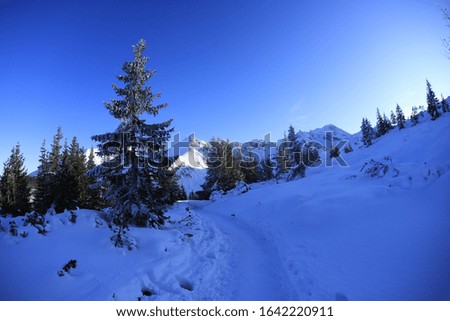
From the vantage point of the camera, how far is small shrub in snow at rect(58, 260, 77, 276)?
20.1 feet

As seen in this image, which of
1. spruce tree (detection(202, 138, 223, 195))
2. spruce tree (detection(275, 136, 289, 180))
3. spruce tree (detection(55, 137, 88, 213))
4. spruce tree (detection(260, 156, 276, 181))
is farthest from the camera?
spruce tree (detection(260, 156, 276, 181))

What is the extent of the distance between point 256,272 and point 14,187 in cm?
3633

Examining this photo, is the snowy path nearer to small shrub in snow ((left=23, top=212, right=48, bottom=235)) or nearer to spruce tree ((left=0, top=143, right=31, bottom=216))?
small shrub in snow ((left=23, top=212, right=48, bottom=235))

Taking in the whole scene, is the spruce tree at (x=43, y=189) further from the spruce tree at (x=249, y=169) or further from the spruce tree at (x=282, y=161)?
the spruce tree at (x=282, y=161)

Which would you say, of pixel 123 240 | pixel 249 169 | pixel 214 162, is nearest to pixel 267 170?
pixel 249 169

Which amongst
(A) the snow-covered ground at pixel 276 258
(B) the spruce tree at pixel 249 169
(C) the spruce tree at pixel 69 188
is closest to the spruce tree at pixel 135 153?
(A) the snow-covered ground at pixel 276 258

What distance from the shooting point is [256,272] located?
25.8ft

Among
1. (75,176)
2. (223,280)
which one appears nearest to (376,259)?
(223,280)

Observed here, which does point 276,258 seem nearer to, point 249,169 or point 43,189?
point 43,189

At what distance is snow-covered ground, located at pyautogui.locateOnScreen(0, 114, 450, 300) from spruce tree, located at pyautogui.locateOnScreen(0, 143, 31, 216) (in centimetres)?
2841

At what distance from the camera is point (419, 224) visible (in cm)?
796

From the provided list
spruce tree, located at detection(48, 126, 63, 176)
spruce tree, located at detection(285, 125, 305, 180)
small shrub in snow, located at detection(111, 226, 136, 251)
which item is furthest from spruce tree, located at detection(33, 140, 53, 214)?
spruce tree, located at detection(285, 125, 305, 180)

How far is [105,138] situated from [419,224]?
48.3 feet
